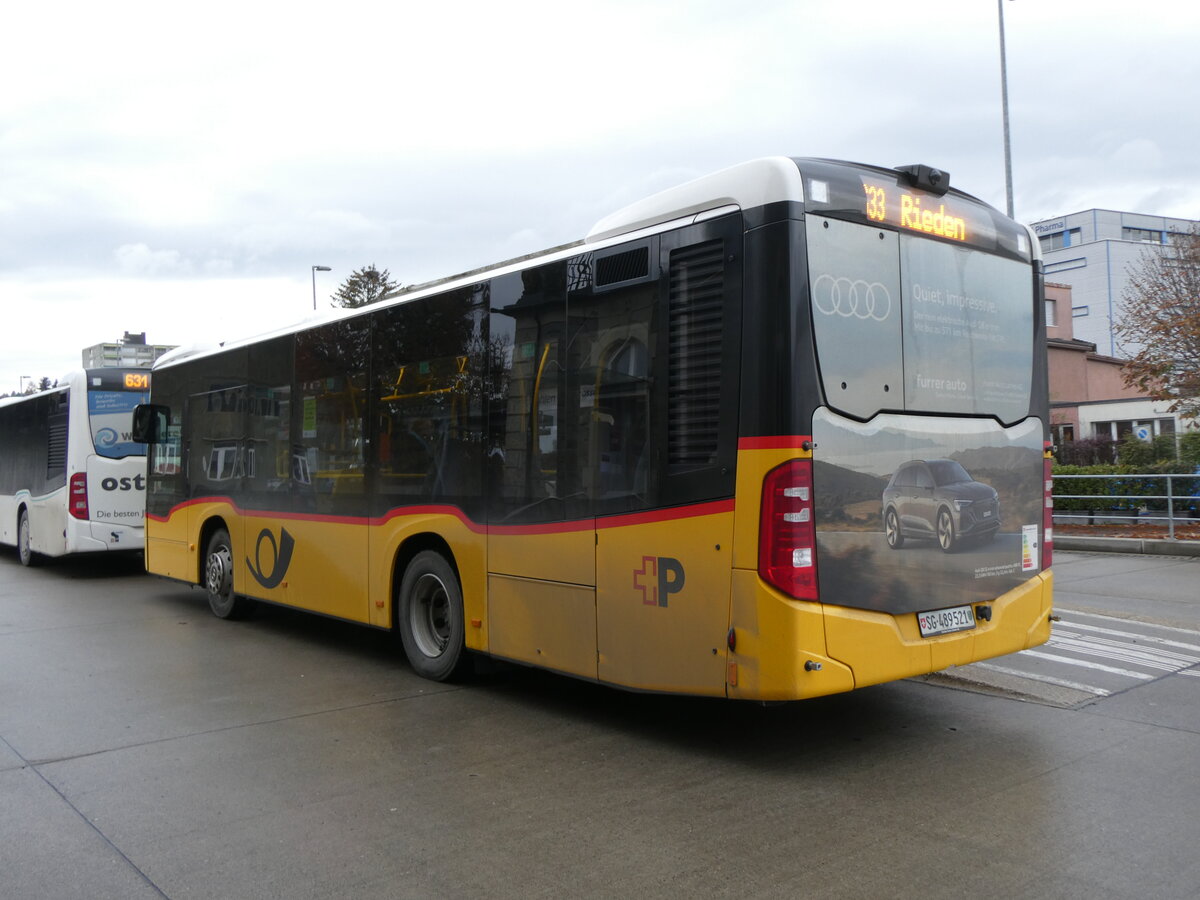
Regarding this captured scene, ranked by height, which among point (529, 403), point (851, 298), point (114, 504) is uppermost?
point (851, 298)

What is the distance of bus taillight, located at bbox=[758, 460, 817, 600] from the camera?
203 inches

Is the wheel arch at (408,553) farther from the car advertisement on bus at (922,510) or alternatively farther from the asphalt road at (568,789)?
the car advertisement on bus at (922,510)

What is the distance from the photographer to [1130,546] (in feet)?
53.6

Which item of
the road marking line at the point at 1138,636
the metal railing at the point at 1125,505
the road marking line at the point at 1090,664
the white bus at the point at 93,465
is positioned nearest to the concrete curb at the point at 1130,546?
the metal railing at the point at 1125,505

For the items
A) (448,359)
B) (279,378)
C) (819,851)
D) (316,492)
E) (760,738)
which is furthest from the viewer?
(279,378)

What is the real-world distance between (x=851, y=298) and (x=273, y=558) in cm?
655

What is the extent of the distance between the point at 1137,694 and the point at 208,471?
9054 mm

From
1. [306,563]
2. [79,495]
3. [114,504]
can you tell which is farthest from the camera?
[114,504]

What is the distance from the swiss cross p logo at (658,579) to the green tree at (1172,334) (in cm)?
2165

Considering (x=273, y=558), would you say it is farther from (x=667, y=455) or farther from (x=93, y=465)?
(x=93, y=465)

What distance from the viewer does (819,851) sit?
173 inches

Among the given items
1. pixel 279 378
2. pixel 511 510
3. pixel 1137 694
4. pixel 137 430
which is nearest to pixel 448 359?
pixel 511 510

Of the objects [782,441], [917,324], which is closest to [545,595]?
[782,441]

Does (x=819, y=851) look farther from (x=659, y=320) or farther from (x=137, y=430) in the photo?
(x=137, y=430)
